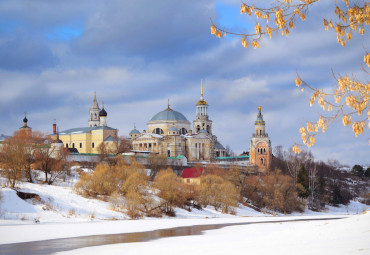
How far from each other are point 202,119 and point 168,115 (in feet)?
32.5

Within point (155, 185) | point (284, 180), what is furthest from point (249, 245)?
point (284, 180)

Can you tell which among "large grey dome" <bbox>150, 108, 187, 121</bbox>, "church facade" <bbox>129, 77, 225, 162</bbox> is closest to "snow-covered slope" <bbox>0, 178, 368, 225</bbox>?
"church facade" <bbox>129, 77, 225, 162</bbox>

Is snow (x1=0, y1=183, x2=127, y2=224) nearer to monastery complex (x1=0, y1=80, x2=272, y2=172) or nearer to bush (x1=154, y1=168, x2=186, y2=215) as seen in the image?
bush (x1=154, y1=168, x2=186, y2=215)

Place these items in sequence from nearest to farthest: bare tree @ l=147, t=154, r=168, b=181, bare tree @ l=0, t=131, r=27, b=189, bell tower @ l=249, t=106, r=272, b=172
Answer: bare tree @ l=0, t=131, r=27, b=189
bare tree @ l=147, t=154, r=168, b=181
bell tower @ l=249, t=106, r=272, b=172

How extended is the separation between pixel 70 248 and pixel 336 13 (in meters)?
15.1

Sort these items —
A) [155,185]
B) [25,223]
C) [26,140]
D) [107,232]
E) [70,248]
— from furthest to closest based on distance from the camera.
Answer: [26,140], [155,185], [25,223], [107,232], [70,248]

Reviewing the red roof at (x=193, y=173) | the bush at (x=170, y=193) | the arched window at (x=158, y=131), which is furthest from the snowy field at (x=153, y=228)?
the arched window at (x=158, y=131)

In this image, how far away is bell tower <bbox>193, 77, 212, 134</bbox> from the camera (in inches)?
4879

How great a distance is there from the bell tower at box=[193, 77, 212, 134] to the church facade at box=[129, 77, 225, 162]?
60.8 inches

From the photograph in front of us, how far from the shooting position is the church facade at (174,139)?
109 m

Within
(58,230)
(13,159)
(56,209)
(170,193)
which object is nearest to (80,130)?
(13,159)

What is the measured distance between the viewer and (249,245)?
20422mm

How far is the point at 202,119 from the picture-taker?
124312 mm

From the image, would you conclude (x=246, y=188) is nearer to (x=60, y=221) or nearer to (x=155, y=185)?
(x=155, y=185)
